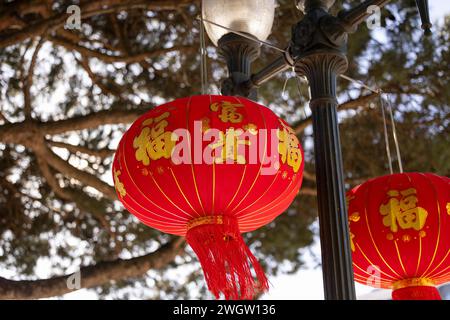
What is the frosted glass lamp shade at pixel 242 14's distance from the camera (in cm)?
271

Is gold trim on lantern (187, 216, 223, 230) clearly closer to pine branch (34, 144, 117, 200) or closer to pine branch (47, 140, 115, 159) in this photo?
pine branch (34, 144, 117, 200)

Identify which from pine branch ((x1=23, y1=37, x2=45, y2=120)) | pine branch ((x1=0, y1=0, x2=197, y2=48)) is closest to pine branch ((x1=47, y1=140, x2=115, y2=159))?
pine branch ((x1=23, y1=37, x2=45, y2=120))

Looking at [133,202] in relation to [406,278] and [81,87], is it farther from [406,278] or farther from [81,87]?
[81,87]

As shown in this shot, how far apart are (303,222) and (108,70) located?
5.52ft


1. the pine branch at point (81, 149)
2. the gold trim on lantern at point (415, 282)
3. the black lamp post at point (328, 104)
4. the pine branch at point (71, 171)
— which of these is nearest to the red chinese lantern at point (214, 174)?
the black lamp post at point (328, 104)

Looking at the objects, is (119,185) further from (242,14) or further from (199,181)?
(242,14)

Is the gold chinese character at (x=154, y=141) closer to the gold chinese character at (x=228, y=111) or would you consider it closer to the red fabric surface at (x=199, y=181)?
the red fabric surface at (x=199, y=181)

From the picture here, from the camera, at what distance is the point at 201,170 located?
2084mm

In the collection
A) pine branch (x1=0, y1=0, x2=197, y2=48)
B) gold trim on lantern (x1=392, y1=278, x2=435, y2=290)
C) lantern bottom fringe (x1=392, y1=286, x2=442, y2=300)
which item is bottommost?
lantern bottom fringe (x1=392, y1=286, x2=442, y2=300)

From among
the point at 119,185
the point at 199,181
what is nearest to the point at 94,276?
the point at 119,185

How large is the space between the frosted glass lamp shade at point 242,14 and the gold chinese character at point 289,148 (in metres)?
0.63

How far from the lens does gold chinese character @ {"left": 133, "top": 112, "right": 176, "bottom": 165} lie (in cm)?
212

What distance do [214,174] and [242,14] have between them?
0.84m
